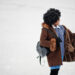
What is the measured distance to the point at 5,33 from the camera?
644cm

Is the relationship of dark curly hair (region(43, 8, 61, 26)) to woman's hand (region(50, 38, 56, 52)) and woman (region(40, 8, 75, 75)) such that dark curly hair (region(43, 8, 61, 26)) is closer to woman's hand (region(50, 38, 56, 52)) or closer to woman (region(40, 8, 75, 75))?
woman (region(40, 8, 75, 75))

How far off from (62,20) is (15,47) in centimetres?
310

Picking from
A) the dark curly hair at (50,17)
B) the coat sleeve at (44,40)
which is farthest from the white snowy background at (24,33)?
the dark curly hair at (50,17)

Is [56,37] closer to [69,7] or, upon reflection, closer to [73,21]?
[73,21]

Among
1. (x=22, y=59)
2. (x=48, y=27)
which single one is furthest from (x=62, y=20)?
(x=48, y=27)

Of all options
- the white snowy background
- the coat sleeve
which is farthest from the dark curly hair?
the white snowy background

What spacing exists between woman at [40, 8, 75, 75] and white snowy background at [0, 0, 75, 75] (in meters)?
0.16

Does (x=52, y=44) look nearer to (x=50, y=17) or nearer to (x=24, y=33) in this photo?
(x=50, y=17)

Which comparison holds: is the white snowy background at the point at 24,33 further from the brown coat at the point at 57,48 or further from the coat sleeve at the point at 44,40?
the coat sleeve at the point at 44,40

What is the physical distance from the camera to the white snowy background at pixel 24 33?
4273 mm

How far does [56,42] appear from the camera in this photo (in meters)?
2.95

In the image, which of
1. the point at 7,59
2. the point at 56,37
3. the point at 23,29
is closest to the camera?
the point at 56,37

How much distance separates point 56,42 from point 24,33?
3.71m

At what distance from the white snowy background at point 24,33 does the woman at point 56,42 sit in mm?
163
